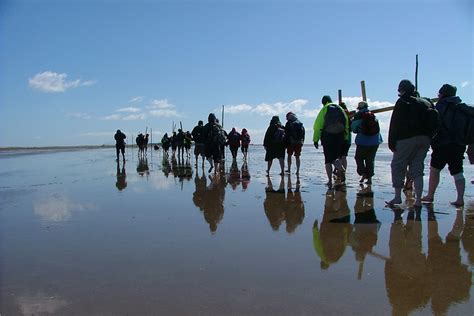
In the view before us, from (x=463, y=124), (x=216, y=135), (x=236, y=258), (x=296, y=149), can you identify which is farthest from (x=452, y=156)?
(x=216, y=135)

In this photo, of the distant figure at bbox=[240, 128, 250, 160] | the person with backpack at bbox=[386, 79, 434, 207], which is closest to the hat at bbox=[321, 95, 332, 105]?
the person with backpack at bbox=[386, 79, 434, 207]

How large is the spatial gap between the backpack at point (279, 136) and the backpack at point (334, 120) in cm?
268

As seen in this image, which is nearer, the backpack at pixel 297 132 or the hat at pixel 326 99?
the hat at pixel 326 99

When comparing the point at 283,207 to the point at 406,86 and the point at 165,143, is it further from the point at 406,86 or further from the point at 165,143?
the point at 165,143

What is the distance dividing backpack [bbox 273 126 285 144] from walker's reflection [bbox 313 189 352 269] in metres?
4.40

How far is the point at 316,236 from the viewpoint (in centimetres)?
415

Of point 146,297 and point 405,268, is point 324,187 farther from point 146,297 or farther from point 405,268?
point 146,297

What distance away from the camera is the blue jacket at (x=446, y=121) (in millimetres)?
5734

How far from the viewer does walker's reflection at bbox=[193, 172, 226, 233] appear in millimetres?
5082

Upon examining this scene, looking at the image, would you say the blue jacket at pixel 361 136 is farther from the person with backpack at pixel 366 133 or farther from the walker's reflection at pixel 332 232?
the walker's reflection at pixel 332 232

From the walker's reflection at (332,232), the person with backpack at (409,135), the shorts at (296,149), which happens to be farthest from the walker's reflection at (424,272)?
the shorts at (296,149)

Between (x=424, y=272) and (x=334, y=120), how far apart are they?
5132 millimetres

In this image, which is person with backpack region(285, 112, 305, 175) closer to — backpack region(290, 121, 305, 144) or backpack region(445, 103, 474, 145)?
backpack region(290, 121, 305, 144)

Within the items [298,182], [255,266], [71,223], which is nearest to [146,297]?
[255,266]
